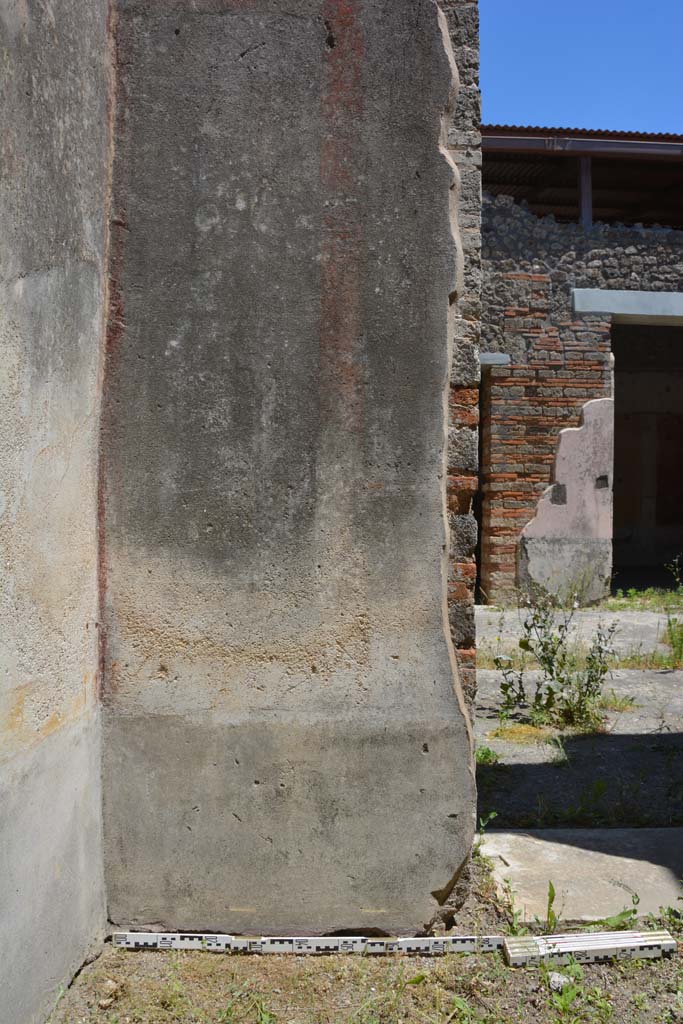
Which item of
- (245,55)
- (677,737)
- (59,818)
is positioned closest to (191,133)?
(245,55)

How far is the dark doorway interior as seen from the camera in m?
15.0

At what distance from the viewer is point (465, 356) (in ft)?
8.98

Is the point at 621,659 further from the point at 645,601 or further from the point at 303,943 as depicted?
the point at 303,943

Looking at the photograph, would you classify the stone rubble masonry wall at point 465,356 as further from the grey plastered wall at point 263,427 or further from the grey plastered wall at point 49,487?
the grey plastered wall at point 49,487

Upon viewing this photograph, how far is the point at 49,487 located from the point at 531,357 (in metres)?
8.21

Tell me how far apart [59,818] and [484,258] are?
8487 millimetres

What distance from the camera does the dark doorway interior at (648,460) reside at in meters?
15.0

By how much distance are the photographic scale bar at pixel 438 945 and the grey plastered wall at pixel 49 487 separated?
24 cm

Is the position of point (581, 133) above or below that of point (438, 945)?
above

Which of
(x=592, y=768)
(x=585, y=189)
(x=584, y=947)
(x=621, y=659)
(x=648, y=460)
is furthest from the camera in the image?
(x=648, y=460)

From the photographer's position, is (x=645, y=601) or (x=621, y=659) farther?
(x=645, y=601)

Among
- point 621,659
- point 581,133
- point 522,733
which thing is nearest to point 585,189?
point 581,133

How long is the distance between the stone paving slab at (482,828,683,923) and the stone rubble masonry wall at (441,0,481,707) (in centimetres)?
74

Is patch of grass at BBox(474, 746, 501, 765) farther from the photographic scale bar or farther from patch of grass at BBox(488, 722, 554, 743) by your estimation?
the photographic scale bar
